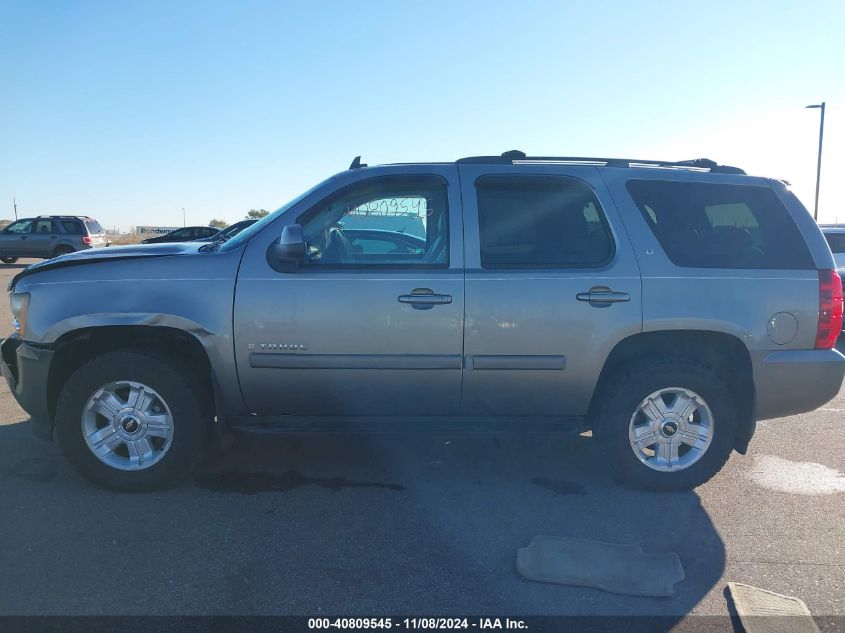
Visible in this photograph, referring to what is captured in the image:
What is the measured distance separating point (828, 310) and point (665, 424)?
122cm

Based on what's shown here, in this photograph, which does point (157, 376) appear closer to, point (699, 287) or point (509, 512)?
point (509, 512)

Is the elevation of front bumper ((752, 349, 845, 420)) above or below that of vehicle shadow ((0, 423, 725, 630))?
above

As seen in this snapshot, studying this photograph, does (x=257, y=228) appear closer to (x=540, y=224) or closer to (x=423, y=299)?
(x=423, y=299)

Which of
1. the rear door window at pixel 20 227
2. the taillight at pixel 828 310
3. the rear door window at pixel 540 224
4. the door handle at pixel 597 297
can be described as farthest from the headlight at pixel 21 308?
the rear door window at pixel 20 227

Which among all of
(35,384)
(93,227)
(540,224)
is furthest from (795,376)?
(93,227)

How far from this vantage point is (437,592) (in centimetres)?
290

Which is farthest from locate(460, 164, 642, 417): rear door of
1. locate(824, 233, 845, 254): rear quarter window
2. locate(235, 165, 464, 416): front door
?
locate(824, 233, 845, 254): rear quarter window

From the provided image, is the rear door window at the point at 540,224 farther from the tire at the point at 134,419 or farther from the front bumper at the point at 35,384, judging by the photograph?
the front bumper at the point at 35,384

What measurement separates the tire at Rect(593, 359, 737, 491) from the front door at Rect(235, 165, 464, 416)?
1.03 meters

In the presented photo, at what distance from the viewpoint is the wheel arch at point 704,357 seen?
3.96 meters

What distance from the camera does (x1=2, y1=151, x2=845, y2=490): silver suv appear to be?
12.5 ft

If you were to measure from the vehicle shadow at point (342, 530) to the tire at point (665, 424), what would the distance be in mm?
163

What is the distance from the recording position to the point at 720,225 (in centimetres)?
409

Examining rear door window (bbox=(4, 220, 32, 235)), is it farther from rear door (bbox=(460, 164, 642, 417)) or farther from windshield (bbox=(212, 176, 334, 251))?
rear door (bbox=(460, 164, 642, 417))
